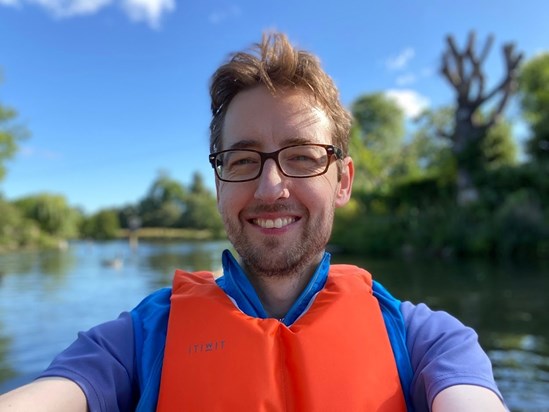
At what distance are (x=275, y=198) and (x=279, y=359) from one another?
0.46m

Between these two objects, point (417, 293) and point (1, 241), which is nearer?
point (417, 293)

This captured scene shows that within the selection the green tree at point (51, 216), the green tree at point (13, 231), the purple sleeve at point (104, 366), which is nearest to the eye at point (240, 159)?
the purple sleeve at point (104, 366)

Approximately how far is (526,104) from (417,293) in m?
20.6

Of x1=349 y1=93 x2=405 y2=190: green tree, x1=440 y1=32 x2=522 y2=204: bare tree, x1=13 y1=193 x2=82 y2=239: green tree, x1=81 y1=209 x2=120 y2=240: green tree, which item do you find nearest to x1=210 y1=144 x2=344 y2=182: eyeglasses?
x1=440 y1=32 x2=522 y2=204: bare tree

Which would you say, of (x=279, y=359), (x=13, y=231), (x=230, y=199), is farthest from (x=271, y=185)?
(x=13, y=231)

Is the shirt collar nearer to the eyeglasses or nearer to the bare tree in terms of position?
the eyeglasses

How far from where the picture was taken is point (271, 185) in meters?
1.28

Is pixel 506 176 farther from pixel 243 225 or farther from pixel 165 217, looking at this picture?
pixel 165 217

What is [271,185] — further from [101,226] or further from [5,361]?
[101,226]

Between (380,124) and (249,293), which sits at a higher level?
(380,124)

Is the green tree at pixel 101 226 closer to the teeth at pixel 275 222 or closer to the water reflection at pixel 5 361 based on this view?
the water reflection at pixel 5 361

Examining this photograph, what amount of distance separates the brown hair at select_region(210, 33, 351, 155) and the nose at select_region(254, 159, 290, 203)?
24 cm

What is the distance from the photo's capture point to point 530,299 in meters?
7.78

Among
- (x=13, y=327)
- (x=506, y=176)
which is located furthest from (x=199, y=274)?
(x=506, y=176)
